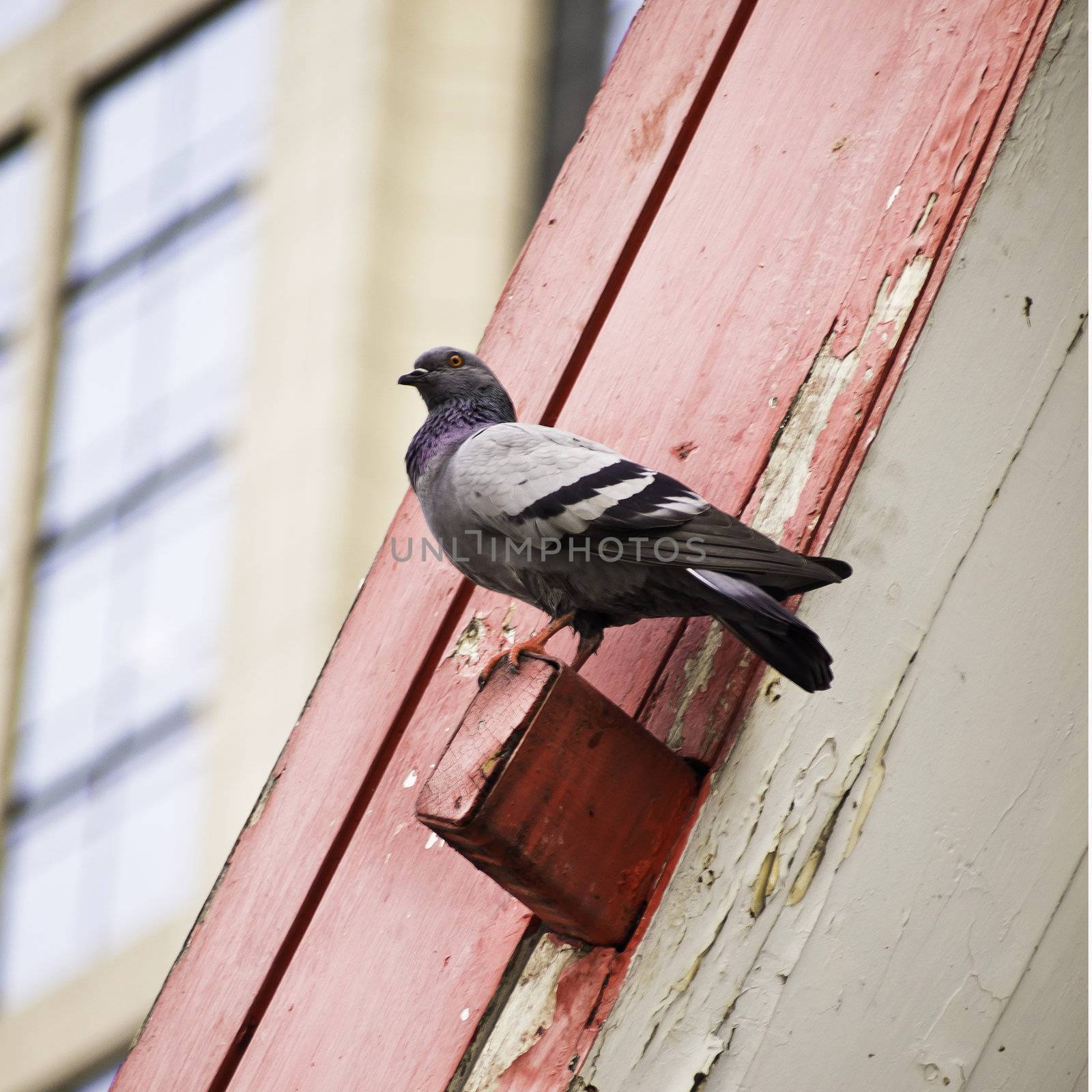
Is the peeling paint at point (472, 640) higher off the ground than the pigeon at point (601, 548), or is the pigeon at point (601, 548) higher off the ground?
the pigeon at point (601, 548)

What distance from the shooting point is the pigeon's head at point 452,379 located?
98.2 inches

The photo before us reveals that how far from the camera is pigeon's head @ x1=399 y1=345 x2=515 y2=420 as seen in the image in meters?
2.49

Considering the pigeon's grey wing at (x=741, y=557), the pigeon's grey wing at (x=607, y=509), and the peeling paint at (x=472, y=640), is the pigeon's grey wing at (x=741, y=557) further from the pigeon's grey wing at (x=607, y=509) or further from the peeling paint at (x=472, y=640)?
the peeling paint at (x=472, y=640)

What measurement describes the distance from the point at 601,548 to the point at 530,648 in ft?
0.56

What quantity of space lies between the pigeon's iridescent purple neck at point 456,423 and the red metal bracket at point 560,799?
664mm

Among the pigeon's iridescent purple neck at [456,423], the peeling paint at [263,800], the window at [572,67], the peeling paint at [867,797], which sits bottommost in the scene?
the peeling paint at [263,800]

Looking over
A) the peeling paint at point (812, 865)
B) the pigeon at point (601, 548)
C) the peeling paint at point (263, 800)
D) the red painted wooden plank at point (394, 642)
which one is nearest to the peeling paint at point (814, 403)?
the pigeon at point (601, 548)

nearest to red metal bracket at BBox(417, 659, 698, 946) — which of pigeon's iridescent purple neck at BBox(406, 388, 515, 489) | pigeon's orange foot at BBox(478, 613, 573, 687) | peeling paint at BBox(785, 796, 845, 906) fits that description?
pigeon's orange foot at BBox(478, 613, 573, 687)

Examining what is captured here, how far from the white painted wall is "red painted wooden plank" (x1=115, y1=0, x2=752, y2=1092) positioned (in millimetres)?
599

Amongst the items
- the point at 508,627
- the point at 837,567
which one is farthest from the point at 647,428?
the point at 837,567

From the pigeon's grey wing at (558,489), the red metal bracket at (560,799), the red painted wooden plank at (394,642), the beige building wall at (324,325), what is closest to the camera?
the red metal bracket at (560,799)

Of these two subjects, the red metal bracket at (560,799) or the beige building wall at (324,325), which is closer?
the red metal bracket at (560,799)

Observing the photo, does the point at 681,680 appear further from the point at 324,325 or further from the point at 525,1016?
the point at 324,325

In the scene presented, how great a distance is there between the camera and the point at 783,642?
173 centimetres
